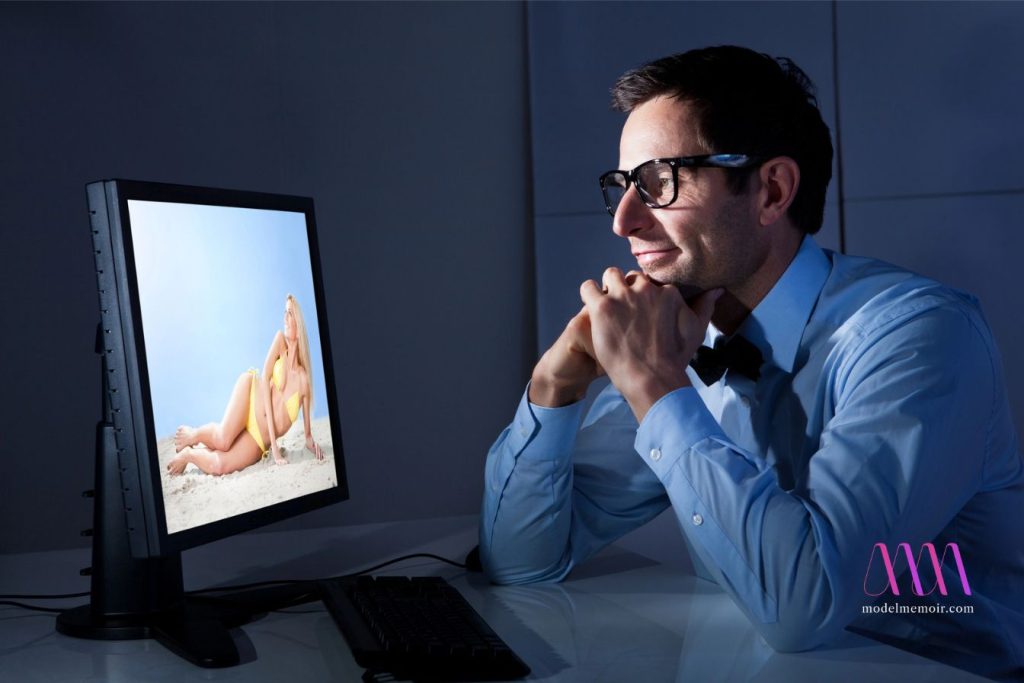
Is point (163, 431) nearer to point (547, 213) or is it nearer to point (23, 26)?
point (23, 26)

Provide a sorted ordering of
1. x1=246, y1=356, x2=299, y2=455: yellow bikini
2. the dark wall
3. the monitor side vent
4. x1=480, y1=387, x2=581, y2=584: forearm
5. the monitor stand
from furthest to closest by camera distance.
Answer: the dark wall → x1=480, y1=387, x2=581, y2=584: forearm → x1=246, y1=356, x2=299, y2=455: yellow bikini → the monitor stand → the monitor side vent

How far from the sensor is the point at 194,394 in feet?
4.52

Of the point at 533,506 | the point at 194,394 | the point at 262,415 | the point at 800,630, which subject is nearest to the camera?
the point at 800,630

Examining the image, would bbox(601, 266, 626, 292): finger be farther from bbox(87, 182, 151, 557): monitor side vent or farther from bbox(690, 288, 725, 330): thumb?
bbox(87, 182, 151, 557): monitor side vent

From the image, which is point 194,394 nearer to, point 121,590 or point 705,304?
point 121,590

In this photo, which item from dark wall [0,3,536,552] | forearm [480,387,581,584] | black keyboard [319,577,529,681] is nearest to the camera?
black keyboard [319,577,529,681]

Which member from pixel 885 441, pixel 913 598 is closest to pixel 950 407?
pixel 885 441

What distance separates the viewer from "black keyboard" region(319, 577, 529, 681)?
3.71 feet

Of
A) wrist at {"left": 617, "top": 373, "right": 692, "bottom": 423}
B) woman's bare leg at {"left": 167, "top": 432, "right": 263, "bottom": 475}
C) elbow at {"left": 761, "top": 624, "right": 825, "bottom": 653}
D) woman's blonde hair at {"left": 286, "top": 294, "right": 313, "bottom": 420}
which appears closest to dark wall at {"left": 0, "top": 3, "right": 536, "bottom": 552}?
woman's blonde hair at {"left": 286, "top": 294, "right": 313, "bottom": 420}

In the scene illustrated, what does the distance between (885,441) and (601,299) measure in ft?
1.41

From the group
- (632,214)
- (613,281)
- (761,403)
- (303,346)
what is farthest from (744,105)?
(303,346)

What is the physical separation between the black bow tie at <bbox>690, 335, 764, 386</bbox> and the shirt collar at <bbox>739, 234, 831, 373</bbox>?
0.03 metres

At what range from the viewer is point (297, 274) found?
5.32ft

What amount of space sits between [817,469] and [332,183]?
1.78 m
